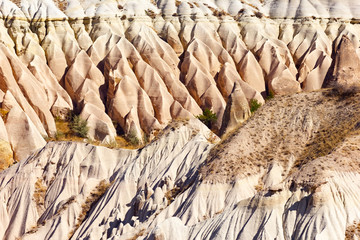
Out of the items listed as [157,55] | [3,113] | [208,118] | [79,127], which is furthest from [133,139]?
[157,55]

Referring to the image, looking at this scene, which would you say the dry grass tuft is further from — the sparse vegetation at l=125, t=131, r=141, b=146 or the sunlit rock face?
the sparse vegetation at l=125, t=131, r=141, b=146

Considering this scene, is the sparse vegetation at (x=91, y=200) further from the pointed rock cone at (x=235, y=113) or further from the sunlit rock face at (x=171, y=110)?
the pointed rock cone at (x=235, y=113)

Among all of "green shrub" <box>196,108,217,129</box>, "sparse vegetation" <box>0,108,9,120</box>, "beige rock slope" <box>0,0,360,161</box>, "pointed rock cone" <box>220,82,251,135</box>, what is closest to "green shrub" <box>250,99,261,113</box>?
"beige rock slope" <box>0,0,360,161</box>

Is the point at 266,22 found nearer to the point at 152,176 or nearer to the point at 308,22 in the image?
the point at 308,22

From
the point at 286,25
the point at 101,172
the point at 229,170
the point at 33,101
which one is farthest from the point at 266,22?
the point at 229,170

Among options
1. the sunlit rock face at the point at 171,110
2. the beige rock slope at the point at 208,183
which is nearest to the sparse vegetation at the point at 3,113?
the sunlit rock face at the point at 171,110

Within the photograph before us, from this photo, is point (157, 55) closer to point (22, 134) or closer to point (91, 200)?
point (22, 134)

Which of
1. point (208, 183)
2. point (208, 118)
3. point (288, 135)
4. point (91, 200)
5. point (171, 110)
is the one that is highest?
point (171, 110)
